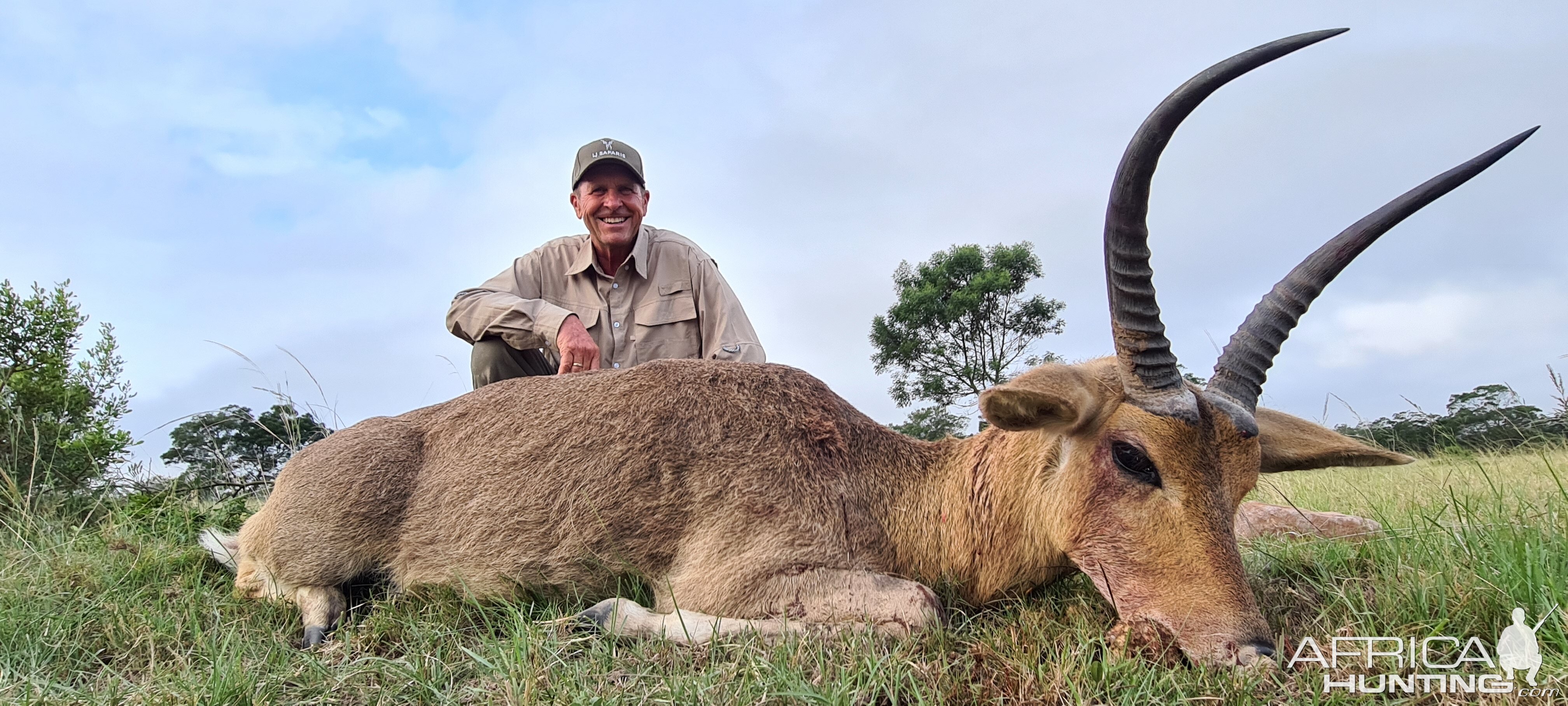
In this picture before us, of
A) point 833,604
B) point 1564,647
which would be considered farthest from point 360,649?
point 1564,647

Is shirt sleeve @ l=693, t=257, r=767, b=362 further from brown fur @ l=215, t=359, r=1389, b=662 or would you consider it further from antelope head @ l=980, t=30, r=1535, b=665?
antelope head @ l=980, t=30, r=1535, b=665

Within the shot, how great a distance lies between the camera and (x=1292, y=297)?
3.60 meters

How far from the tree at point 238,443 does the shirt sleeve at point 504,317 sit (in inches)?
92.2

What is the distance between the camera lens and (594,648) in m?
3.12

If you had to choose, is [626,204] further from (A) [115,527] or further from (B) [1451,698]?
(B) [1451,698]

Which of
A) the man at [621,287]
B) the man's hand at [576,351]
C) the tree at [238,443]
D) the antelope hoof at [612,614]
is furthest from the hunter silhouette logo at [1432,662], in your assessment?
the tree at [238,443]

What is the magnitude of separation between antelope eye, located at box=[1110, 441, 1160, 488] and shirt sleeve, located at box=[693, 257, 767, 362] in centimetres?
414

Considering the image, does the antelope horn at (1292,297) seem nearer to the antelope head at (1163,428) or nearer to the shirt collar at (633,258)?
the antelope head at (1163,428)

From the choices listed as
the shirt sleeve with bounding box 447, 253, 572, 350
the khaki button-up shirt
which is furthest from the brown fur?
the khaki button-up shirt

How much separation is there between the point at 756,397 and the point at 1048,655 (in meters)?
1.96

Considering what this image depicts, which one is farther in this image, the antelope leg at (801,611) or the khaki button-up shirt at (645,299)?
the khaki button-up shirt at (645,299)

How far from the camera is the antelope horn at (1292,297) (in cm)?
347

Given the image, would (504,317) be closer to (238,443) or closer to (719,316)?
(719,316)

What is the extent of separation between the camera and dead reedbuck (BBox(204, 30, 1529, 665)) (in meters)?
3.16
